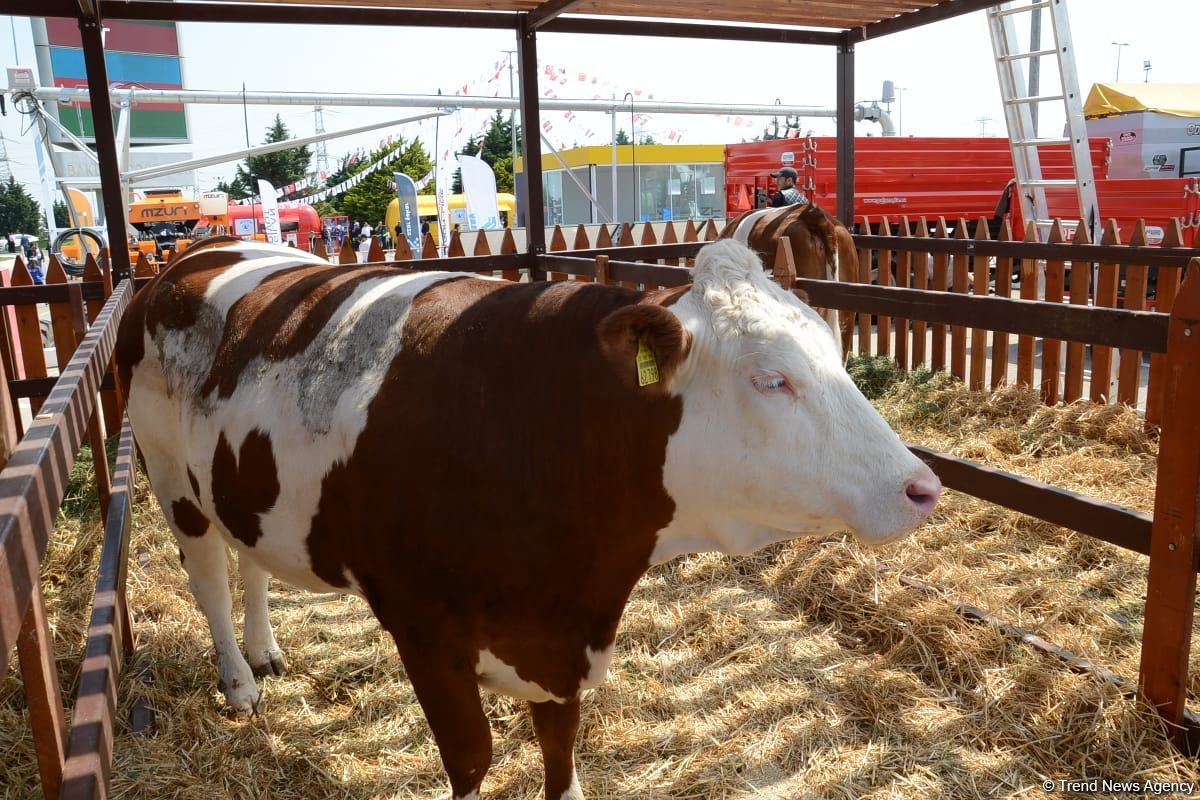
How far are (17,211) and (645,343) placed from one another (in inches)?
2935

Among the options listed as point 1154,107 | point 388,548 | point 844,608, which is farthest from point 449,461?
point 1154,107

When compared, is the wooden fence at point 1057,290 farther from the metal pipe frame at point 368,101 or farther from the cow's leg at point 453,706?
the metal pipe frame at point 368,101

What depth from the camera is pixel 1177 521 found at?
2.39 m

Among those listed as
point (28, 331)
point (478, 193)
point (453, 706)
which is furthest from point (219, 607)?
point (478, 193)

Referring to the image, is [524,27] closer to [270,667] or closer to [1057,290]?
[270,667]

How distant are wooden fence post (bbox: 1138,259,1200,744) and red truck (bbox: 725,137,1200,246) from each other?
11442mm

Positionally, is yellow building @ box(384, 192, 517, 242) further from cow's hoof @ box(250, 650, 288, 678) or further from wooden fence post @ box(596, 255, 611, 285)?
cow's hoof @ box(250, 650, 288, 678)

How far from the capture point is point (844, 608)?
3.51 meters

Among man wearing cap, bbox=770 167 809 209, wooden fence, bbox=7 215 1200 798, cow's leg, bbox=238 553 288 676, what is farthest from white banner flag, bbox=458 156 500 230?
cow's leg, bbox=238 553 288 676

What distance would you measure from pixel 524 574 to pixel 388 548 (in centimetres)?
34

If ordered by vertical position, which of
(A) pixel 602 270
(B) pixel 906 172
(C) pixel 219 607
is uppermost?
(B) pixel 906 172

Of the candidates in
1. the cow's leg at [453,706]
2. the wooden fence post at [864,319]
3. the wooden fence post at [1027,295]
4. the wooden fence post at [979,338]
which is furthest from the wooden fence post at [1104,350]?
the cow's leg at [453,706]

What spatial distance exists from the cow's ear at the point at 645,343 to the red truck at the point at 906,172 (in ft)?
40.7
